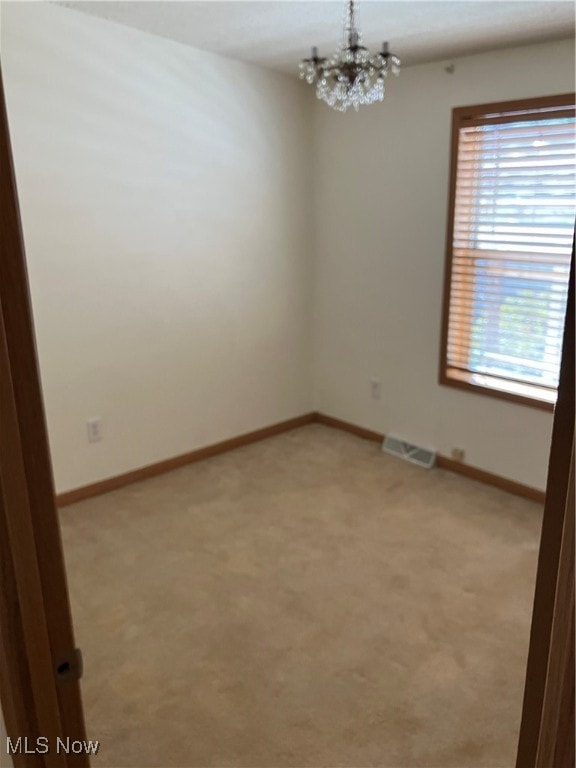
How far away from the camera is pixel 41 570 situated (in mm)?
889

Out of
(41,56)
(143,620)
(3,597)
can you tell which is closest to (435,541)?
(143,620)

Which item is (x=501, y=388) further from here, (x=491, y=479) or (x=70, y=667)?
(x=70, y=667)

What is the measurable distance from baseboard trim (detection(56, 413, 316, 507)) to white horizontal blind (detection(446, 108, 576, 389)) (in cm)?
134

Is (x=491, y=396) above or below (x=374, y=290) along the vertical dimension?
below

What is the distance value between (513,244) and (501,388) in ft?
2.61

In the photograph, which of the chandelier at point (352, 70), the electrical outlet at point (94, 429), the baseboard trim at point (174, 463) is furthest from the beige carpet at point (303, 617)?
the chandelier at point (352, 70)

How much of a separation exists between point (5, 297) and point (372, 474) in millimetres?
3168

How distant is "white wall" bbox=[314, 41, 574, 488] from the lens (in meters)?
3.37

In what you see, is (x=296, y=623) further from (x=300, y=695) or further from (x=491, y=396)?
(x=491, y=396)

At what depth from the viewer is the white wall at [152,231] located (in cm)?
293

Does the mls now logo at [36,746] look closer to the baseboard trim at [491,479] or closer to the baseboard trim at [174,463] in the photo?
the baseboard trim at [174,463]

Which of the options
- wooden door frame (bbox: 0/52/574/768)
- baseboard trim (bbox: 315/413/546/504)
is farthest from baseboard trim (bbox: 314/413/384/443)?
wooden door frame (bbox: 0/52/574/768)

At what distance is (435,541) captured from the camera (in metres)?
3.03

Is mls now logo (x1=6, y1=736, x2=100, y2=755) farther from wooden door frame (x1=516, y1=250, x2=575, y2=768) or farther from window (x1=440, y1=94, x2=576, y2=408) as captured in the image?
window (x1=440, y1=94, x2=576, y2=408)
